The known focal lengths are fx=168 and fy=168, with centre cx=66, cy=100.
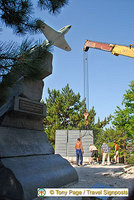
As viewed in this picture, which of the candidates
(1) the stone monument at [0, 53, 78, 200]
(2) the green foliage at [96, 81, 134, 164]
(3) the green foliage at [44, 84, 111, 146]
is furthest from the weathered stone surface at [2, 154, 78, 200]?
(3) the green foliage at [44, 84, 111, 146]

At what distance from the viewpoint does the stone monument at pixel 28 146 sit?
297 centimetres

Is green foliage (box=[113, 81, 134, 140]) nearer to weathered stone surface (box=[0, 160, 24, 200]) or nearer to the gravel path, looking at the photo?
the gravel path

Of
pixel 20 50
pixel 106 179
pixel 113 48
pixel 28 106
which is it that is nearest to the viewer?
pixel 20 50

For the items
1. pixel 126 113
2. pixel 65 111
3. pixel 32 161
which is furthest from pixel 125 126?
pixel 32 161

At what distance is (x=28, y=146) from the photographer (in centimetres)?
379

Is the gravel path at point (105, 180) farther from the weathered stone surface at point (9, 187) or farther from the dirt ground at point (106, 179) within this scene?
the weathered stone surface at point (9, 187)

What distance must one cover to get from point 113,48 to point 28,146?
1317 centimetres

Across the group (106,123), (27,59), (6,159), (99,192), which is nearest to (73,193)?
(99,192)

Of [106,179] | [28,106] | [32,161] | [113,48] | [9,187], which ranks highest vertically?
[113,48]

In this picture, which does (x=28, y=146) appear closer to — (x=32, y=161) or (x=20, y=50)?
(x=32, y=161)

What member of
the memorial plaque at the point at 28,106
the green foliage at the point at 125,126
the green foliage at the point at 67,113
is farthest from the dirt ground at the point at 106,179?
the green foliage at the point at 67,113

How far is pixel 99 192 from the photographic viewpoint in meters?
2.49

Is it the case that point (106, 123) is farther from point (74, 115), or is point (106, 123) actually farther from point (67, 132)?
point (67, 132)

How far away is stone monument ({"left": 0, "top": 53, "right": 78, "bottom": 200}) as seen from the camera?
117 inches
